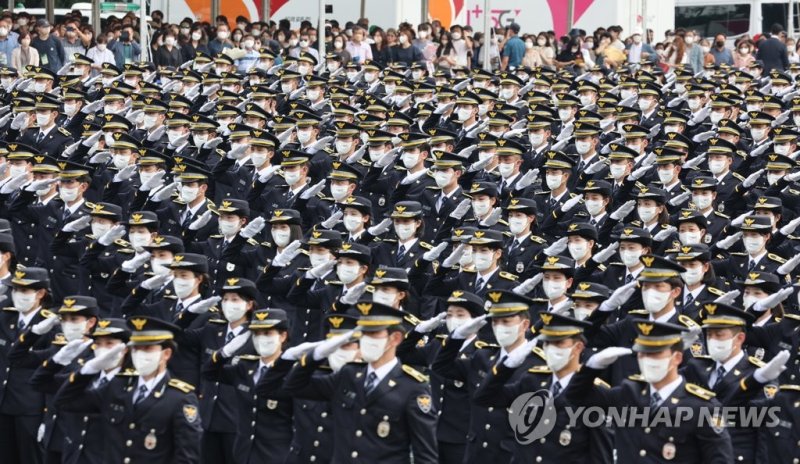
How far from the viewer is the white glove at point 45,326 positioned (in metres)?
9.88

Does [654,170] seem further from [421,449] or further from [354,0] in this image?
[354,0]

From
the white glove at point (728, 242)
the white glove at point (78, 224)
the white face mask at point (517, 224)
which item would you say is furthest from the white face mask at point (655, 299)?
the white glove at point (78, 224)

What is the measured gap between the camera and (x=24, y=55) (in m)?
23.5

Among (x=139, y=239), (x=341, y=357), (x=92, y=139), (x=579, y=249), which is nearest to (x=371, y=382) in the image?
(x=341, y=357)

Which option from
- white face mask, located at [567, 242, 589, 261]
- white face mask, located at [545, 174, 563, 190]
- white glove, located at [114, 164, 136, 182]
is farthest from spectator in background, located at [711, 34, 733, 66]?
white face mask, located at [567, 242, 589, 261]

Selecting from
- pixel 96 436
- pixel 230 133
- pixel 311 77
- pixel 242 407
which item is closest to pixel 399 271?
pixel 242 407

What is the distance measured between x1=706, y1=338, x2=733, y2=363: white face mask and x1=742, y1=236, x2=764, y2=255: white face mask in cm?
343

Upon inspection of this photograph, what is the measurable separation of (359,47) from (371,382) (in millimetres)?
18091

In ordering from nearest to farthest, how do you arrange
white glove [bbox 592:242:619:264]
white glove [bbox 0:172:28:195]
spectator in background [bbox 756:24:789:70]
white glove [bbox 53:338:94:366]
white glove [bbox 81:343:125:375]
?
white glove [bbox 81:343:125:375] < white glove [bbox 53:338:94:366] < white glove [bbox 592:242:619:264] < white glove [bbox 0:172:28:195] < spectator in background [bbox 756:24:789:70]

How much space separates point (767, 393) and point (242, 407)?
9.78 ft

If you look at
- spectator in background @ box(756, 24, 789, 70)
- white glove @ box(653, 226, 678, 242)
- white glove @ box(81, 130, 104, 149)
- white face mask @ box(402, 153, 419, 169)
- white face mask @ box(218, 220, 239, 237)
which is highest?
spectator in background @ box(756, 24, 789, 70)

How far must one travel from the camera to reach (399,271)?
10.5 m

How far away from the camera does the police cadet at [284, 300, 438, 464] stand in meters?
8.42

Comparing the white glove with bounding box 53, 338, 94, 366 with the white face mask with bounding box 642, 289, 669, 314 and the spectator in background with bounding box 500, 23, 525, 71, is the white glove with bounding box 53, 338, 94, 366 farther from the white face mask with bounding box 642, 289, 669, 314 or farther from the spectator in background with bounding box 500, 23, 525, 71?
the spectator in background with bounding box 500, 23, 525, 71
